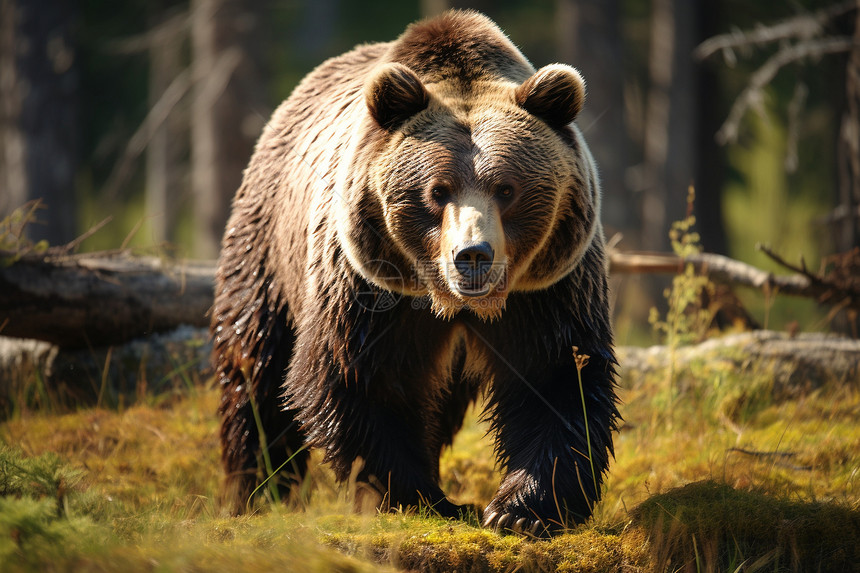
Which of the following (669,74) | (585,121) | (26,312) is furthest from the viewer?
(585,121)

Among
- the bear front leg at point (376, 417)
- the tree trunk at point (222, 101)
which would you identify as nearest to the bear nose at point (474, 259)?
the bear front leg at point (376, 417)

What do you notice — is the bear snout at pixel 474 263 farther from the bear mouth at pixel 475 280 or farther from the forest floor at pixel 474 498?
the forest floor at pixel 474 498

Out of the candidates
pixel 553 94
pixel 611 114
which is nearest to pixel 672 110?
pixel 611 114

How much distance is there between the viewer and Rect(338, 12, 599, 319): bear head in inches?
143

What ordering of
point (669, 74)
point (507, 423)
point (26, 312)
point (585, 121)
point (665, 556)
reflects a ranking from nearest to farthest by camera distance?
point (665, 556) < point (507, 423) < point (26, 312) < point (669, 74) < point (585, 121)

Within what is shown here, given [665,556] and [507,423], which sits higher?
[507,423]

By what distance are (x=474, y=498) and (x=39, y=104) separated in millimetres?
9812

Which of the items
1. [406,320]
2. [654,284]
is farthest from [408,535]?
[654,284]

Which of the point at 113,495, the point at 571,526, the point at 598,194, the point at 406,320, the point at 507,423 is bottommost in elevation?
the point at 113,495

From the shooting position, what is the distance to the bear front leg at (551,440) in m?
3.67

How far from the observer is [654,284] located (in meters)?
13.0

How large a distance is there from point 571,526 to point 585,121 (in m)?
11.7

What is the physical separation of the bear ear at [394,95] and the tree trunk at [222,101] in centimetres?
817

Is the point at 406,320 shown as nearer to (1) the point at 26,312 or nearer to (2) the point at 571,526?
(2) the point at 571,526
